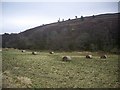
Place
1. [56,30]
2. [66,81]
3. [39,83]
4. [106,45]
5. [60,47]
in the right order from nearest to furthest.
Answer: [39,83], [66,81], [106,45], [60,47], [56,30]

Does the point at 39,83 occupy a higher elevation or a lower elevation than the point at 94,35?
lower

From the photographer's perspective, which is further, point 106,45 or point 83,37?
point 83,37

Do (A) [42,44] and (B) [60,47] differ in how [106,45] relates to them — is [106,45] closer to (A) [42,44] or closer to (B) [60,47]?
(B) [60,47]

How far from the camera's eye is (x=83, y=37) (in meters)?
54.6

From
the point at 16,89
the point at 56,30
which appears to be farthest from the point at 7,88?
the point at 56,30

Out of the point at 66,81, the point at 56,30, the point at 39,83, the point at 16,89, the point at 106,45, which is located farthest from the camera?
the point at 56,30

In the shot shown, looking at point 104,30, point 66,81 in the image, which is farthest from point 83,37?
point 66,81

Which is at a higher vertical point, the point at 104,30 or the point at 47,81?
the point at 104,30

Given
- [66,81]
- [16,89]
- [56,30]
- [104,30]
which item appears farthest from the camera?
[56,30]

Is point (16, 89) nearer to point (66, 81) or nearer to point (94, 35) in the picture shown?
point (66, 81)

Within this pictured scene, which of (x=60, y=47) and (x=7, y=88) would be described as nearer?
(x=7, y=88)

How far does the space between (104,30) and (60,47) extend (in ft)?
49.0

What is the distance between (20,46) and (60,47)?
615 inches

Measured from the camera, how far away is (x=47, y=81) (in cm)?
1367
